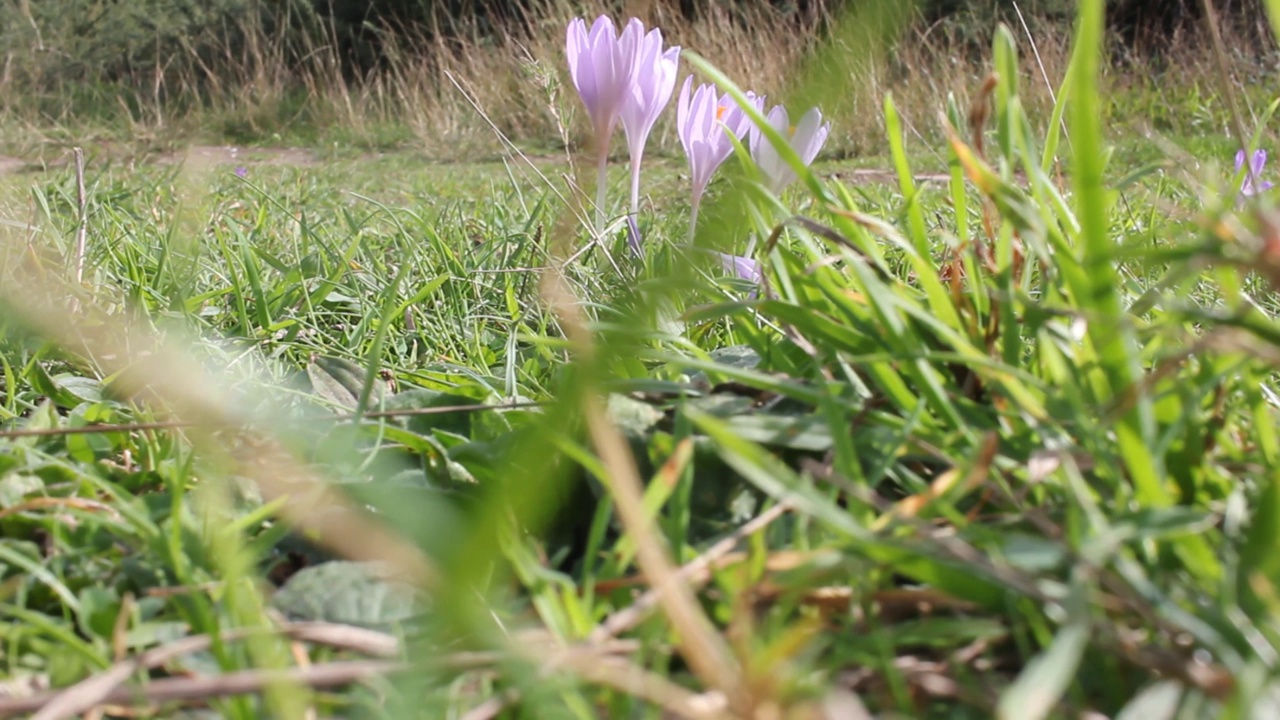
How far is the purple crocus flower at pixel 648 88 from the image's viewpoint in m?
1.01

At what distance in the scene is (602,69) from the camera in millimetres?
1001

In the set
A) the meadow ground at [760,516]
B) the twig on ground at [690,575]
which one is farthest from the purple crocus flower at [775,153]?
the twig on ground at [690,575]

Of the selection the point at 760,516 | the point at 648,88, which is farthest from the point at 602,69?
the point at 760,516

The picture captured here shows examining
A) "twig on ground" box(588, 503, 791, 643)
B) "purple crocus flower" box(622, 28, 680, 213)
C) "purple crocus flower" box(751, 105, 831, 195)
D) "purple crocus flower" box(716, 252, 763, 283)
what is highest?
"purple crocus flower" box(622, 28, 680, 213)

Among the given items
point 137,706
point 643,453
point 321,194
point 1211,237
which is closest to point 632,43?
point 643,453

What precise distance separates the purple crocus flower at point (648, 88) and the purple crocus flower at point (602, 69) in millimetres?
11

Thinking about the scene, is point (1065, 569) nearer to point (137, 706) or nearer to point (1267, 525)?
point (1267, 525)

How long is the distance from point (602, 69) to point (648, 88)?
0.05 meters

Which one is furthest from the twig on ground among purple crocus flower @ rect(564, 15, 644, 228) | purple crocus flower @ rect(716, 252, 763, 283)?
purple crocus flower @ rect(564, 15, 644, 228)

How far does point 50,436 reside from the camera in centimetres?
73

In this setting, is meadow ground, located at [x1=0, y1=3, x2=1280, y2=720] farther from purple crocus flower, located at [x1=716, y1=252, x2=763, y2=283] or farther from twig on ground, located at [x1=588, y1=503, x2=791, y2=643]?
purple crocus flower, located at [x1=716, y1=252, x2=763, y2=283]

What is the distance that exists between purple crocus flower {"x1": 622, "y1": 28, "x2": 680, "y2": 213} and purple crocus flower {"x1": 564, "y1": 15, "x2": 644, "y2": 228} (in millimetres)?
11

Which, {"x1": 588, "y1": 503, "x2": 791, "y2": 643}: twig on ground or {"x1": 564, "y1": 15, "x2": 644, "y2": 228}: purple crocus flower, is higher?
{"x1": 564, "y1": 15, "x2": 644, "y2": 228}: purple crocus flower

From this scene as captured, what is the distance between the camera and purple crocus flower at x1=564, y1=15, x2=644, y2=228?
0.99 metres
